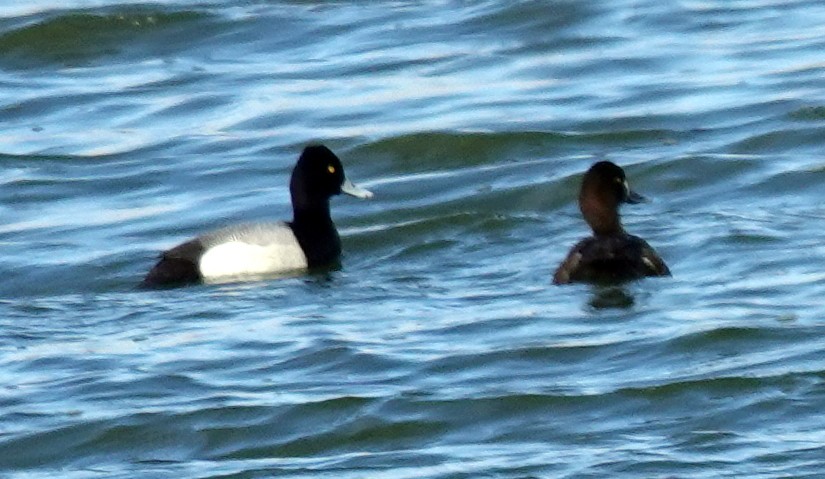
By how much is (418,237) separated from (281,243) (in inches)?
34.2

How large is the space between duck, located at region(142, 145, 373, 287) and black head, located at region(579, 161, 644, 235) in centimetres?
178

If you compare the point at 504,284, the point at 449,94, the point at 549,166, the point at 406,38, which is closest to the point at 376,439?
the point at 504,284

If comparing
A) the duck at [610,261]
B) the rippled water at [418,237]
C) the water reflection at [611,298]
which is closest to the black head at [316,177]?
the rippled water at [418,237]

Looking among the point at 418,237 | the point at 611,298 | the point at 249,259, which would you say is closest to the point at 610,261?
the point at 611,298

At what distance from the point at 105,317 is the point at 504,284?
2165mm

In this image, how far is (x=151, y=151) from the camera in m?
17.8

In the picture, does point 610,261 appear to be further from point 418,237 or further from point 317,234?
point 317,234

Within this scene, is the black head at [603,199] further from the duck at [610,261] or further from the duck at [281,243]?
the duck at [281,243]

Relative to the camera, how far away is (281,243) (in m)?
14.2

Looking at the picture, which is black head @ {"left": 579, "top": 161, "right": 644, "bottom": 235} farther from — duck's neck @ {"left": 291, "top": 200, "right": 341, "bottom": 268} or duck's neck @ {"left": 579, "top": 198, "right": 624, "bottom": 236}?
duck's neck @ {"left": 291, "top": 200, "right": 341, "bottom": 268}

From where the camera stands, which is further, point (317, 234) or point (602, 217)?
point (317, 234)

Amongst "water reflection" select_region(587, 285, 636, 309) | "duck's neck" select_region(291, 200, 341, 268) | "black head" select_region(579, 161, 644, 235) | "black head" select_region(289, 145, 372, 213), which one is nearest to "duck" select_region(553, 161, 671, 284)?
"water reflection" select_region(587, 285, 636, 309)

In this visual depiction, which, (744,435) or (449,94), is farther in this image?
(449,94)

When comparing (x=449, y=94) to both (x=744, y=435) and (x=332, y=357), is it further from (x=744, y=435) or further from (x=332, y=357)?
(x=744, y=435)
